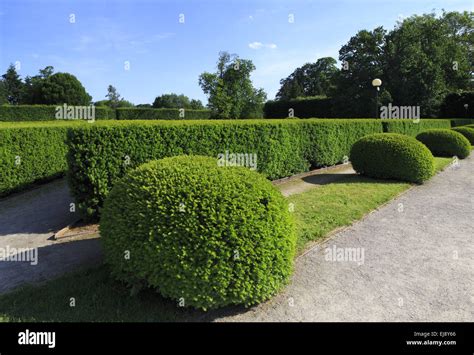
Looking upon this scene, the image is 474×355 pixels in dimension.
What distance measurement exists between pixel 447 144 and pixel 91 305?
56.3 feet

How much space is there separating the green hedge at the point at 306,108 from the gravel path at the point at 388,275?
3334 centimetres

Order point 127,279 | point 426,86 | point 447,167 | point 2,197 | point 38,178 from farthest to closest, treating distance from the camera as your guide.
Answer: point 426,86, point 447,167, point 38,178, point 2,197, point 127,279

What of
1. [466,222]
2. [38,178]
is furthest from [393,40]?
[38,178]

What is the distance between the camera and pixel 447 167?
12531 mm

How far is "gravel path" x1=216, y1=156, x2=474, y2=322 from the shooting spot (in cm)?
328

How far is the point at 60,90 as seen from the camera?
41.6 metres

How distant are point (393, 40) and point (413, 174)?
30.4m

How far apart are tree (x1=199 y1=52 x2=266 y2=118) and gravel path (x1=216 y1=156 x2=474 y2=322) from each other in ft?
102

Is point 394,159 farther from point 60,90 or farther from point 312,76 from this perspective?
point 312,76

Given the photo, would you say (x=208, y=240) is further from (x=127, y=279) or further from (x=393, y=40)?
(x=393, y=40)

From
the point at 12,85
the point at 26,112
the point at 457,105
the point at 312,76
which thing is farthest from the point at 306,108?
the point at 12,85

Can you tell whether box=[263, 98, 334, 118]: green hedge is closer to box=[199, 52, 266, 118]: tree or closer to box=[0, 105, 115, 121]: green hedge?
box=[199, 52, 266, 118]: tree

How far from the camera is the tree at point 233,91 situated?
118 ft
